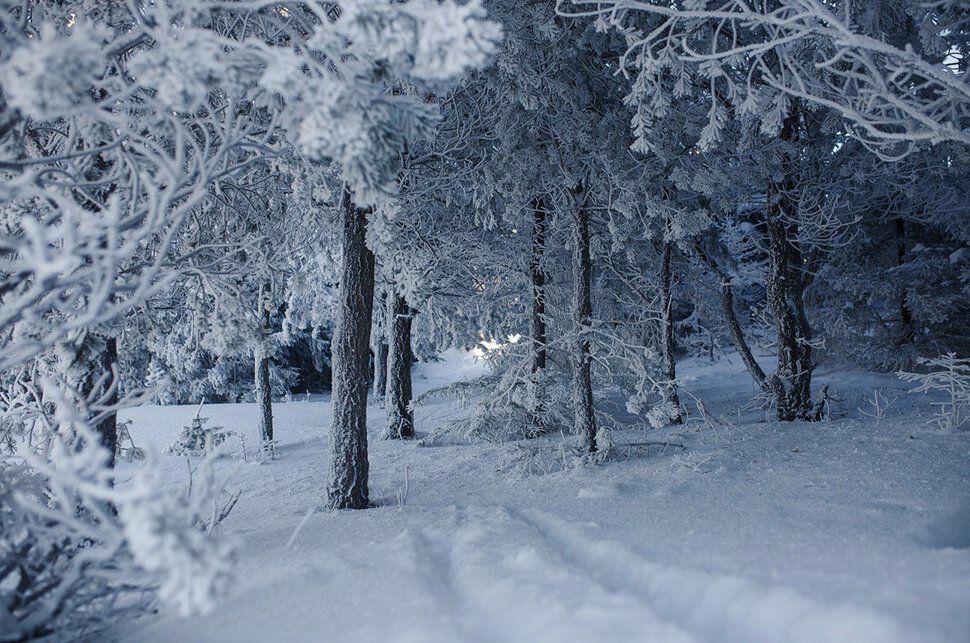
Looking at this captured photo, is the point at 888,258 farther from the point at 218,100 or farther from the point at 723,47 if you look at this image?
the point at 218,100

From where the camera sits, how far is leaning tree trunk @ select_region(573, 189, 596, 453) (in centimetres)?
769

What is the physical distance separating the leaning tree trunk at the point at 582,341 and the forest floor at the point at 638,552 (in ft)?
1.81

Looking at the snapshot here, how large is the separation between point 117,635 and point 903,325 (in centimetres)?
1710

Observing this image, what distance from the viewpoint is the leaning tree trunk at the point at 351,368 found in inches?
261

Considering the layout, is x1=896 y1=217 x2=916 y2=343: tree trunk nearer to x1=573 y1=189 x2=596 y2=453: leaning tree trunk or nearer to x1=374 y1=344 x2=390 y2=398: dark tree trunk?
x1=573 y1=189 x2=596 y2=453: leaning tree trunk

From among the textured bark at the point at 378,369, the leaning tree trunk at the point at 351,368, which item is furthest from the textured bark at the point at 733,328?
the textured bark at the point at 378,369

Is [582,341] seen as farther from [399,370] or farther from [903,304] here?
[903,304]

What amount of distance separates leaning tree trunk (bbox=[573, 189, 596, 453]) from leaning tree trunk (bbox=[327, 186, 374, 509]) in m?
2.78

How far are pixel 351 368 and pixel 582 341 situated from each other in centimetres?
299

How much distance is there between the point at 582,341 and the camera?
766 centimetres

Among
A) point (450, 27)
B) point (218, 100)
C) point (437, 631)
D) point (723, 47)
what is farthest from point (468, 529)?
point (723, 47)

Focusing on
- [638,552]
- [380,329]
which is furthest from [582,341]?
[380,329]

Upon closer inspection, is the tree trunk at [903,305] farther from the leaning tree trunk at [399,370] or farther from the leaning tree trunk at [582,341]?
the leaning tree trunk at [399,370]

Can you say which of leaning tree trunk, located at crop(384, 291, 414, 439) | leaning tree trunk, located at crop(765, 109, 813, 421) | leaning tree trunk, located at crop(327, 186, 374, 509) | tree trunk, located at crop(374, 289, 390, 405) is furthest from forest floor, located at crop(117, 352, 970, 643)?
tree trunk, located at crop(374, 289, 390, 405)
